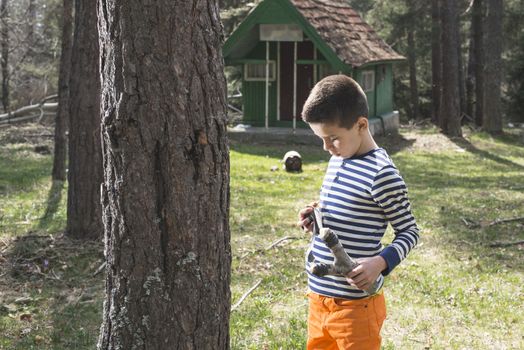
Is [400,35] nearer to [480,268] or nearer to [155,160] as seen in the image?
[480,268]

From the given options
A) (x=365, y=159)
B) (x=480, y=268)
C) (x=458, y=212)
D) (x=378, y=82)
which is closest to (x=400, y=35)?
(x=378, y=82)

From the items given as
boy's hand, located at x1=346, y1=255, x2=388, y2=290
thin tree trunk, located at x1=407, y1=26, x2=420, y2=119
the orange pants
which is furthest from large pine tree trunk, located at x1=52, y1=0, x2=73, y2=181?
thin tree trunk, located at x1=407, y1=26, x2=420, y2=119

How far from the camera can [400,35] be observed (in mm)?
30141

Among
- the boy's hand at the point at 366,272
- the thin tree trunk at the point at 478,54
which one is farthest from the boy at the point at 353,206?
the thin tree trunk at the point at 478,54

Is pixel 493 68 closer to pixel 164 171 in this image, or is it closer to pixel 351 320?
pixel 351 320

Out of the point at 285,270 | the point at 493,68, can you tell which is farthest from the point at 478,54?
the point at 285,270

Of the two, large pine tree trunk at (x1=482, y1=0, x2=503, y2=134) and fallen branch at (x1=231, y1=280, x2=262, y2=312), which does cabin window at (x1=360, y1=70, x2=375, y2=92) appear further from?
fallen branch at (x1=231, y1=280, x2=262, y2=312)

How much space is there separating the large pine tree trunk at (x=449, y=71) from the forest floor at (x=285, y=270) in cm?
675

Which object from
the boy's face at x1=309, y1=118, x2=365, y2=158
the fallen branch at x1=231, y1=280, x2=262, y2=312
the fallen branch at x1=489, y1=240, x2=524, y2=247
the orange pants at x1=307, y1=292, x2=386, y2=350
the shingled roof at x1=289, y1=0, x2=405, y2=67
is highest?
the shingled roof at x1=289, y1=0, x2=405, y2=67

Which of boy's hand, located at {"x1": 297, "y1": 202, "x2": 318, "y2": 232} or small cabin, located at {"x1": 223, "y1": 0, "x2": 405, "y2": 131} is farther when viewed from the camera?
small cabin, located at {"x1": 223, "y1": 0, "x2": 405, "y2": 131}

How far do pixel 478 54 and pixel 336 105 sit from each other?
80.3 feet

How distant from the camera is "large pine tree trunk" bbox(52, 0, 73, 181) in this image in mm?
11745

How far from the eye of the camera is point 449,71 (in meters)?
20.2

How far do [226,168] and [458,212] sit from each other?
7.95 m
